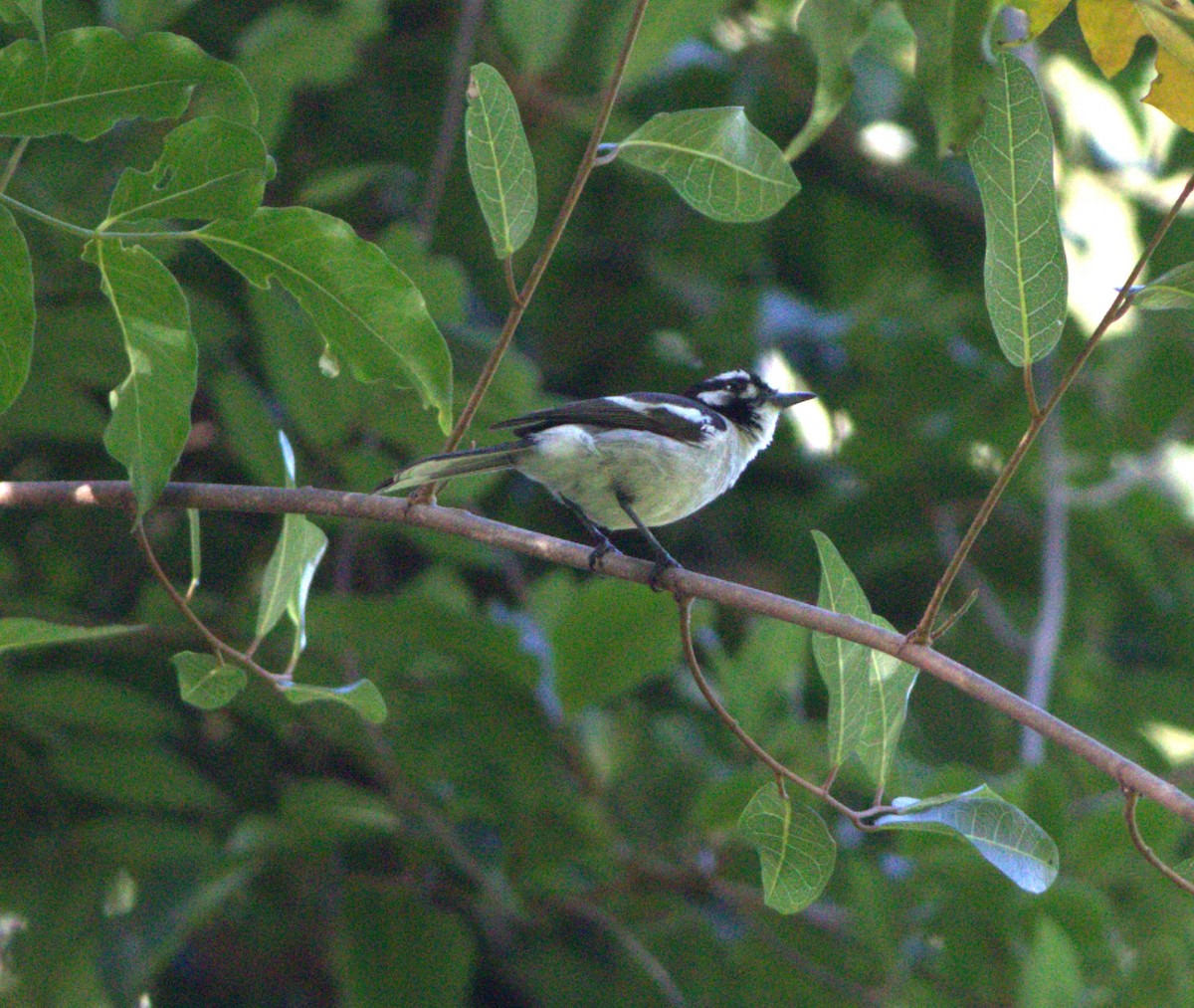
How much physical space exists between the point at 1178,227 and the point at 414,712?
→ 320cm

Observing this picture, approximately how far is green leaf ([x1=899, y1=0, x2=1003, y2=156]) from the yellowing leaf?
0.80 feet

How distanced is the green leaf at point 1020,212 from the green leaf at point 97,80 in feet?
3.36

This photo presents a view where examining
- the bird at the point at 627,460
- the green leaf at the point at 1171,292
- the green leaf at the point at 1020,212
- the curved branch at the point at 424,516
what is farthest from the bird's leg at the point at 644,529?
the green leaf at the point at 1171,292

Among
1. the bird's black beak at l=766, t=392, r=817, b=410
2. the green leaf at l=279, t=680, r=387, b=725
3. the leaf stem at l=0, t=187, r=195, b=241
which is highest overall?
the leaf stem at l=0, t=187, r=195, b=241

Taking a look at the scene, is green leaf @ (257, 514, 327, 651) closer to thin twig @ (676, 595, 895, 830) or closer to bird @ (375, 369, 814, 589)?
thin twig @ (676, 595, 895, 830)

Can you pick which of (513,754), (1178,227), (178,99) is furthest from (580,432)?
(1178,227)

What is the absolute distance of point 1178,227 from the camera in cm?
500

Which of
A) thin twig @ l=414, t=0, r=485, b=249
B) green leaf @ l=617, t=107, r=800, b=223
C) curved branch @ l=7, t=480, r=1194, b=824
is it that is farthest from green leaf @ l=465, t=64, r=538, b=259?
thin twig @ l=414, t=0, r=485, b=249

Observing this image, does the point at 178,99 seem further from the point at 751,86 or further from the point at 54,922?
the point at 751,86

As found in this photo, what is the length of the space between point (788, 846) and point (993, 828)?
0.29 meters

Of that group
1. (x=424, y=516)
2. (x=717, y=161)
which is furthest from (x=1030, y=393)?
(x=424, y=516)

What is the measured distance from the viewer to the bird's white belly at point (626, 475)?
3.67m

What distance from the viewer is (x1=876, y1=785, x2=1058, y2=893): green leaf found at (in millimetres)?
1888

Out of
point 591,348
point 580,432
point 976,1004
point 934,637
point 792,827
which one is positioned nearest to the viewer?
point 934,637
